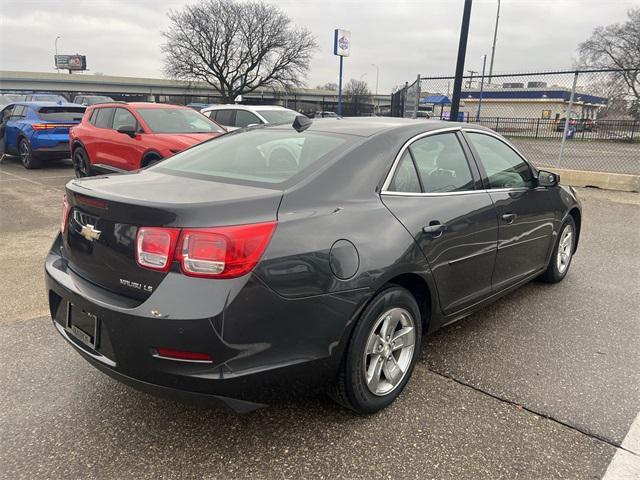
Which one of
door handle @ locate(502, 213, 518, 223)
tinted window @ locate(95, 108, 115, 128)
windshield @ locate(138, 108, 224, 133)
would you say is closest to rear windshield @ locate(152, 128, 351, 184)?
door handle @ locate(502, 213, 518, 223)

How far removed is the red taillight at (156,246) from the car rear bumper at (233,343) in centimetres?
12

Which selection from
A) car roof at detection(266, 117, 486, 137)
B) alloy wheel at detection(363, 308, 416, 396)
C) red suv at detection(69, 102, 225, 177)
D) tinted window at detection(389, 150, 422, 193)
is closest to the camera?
alloy wheel at detection(363, 308, 416, 396)

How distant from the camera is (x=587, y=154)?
57.3 feet

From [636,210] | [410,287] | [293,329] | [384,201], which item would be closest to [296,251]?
[293,329]

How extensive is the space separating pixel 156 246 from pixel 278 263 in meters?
0.52

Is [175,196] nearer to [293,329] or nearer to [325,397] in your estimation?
[293,329]

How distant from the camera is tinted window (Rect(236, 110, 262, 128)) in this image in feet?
37.7

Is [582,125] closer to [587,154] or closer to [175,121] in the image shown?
[587,154]

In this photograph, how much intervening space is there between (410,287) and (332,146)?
913 mm

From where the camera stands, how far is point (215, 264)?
6.72 feet

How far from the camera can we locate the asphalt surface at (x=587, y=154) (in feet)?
47.6

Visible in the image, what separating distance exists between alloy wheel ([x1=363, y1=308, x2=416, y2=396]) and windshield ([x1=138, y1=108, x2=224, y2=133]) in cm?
678

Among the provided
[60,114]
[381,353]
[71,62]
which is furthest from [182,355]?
[71,62]

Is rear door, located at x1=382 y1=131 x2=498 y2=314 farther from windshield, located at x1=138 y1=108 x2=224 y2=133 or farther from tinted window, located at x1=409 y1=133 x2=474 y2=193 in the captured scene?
windshield, located at x1=138 y1=108 x2=224 y2=133
